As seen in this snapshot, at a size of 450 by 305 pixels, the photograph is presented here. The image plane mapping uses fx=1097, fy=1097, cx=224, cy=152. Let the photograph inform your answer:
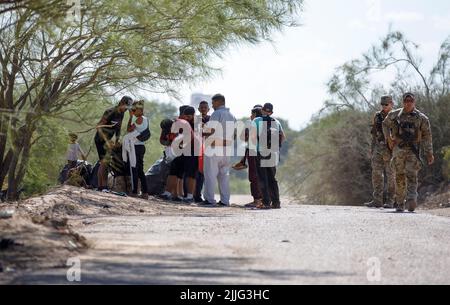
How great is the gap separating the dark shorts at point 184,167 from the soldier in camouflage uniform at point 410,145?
158 inches

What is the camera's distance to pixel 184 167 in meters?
21.1

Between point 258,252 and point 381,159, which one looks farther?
point 381,159

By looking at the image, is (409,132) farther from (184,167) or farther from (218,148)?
(184,167)

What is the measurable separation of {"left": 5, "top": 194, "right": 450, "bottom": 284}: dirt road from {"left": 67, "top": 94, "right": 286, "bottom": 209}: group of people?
14.3 feet

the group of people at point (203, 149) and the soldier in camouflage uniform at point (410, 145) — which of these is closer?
the soldier in camouflage uniform at point (410, 145)

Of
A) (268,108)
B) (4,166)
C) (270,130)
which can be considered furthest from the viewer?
(270,130)

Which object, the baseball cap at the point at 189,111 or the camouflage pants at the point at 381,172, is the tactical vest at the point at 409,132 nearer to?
the camouflage pants at the point at 381,172

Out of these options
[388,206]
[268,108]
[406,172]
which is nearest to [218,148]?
[268,108]

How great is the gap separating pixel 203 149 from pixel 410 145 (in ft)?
13.7

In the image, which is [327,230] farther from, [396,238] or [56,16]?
[56,16]

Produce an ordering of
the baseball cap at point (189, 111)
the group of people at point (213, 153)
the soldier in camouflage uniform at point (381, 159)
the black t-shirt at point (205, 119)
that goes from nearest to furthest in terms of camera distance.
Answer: the group of people at point (213, 153)
the soldier in camouflage uniform at point (381, 159)
the baseball cap at point (189, 111)
the black t-shirt at point (205, 119)

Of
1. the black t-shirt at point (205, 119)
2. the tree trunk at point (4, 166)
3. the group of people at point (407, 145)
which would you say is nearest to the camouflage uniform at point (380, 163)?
the group of people at point (407, 145)

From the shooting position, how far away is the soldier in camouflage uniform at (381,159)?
20703 millimetres

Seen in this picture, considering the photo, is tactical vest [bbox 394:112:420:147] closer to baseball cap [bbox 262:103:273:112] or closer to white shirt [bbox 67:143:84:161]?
baseball cap [bbox 262:103:273:112]
